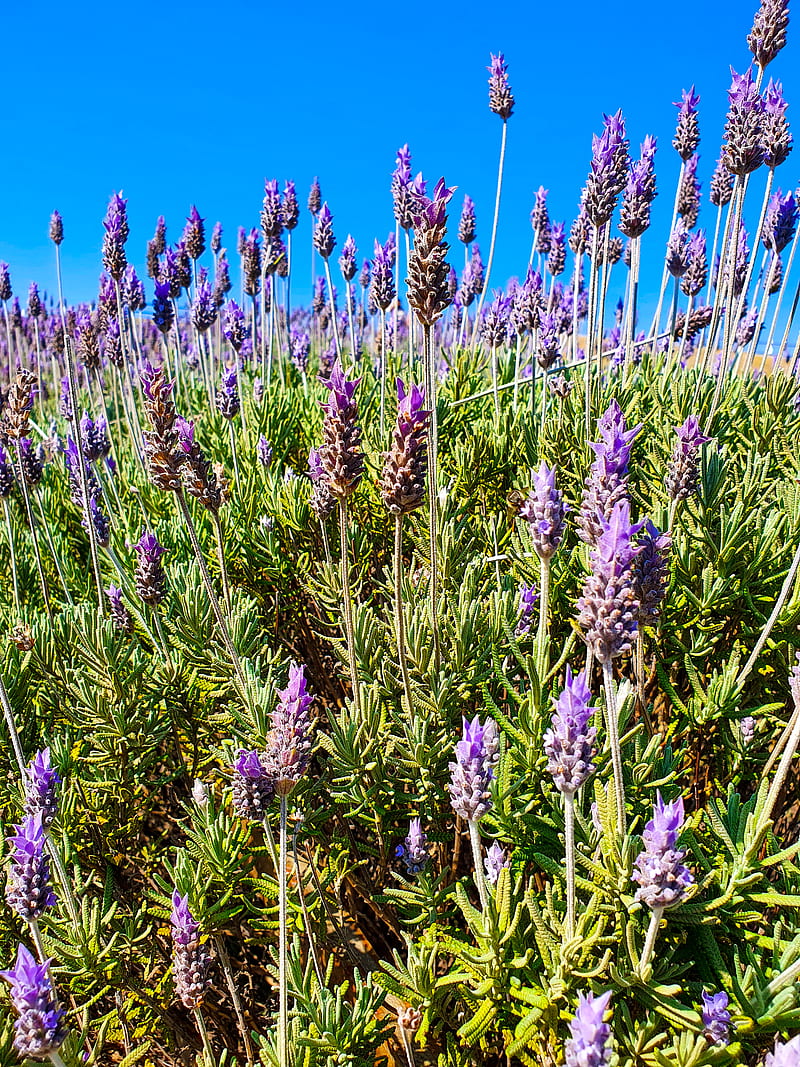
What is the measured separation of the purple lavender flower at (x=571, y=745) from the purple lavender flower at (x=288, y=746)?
1.50 feet

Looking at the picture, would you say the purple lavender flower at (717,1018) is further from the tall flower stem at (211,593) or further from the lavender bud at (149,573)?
the lavender bud at (149,573)

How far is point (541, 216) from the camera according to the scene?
177 inches

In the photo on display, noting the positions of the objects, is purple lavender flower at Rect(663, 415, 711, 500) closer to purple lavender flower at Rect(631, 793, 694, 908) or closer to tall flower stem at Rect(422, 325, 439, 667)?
tall flower stem at Rect(422, 325, 439, 667)

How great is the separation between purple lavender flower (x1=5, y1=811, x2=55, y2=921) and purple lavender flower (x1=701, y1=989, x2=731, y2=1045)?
1149 millimetres

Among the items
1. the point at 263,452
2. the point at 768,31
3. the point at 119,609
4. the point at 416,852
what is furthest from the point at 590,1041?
the point at 768,31

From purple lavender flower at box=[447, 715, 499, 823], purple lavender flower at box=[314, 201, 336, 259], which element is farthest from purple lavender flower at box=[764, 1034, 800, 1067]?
purple lavender flower at box=[314, 201, 336, 259]

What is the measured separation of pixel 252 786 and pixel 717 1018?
874 millimetres

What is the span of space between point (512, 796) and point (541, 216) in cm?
404

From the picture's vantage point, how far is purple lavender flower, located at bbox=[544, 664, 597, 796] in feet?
3.64

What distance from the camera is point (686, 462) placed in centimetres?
177

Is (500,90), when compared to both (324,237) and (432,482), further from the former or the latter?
(432,482)

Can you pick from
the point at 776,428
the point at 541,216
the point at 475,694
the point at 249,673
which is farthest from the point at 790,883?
the point at 541,216

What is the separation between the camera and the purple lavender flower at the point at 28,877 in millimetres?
1239

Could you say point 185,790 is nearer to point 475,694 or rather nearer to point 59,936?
point 59,936
